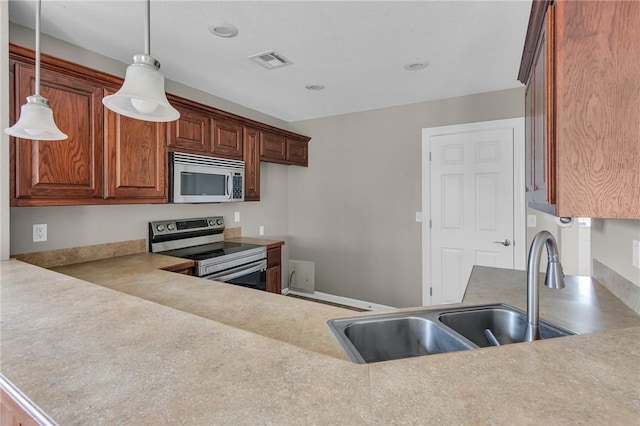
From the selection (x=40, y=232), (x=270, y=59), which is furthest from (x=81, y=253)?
(x=270, y=59)

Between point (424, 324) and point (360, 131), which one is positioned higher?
point (360, 131)

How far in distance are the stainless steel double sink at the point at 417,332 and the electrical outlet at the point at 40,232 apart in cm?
217

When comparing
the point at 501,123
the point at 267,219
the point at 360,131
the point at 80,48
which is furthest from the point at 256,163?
the point at 501,123

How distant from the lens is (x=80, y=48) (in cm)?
231

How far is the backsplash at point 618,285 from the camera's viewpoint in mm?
1317

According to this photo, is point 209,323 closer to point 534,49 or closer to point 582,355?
point 582,355

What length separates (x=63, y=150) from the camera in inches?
76.4

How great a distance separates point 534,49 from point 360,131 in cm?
267

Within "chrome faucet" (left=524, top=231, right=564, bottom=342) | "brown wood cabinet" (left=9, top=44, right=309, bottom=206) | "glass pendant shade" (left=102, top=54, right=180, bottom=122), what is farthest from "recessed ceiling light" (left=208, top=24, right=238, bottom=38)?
"chrome faucet" (left=524, top=231, right=564, bottom=342)

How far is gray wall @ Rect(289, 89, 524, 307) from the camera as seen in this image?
3617 mm

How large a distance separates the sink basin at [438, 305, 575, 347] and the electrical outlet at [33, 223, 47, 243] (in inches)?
99.2

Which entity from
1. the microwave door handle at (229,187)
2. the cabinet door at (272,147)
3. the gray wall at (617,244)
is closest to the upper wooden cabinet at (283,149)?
the cabinet door at (272,147)

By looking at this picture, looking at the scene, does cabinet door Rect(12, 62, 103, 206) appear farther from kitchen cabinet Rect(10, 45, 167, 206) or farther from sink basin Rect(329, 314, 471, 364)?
sink basin Rect(329, 314, 471, 364)

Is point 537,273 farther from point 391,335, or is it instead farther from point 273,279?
point 273,279
